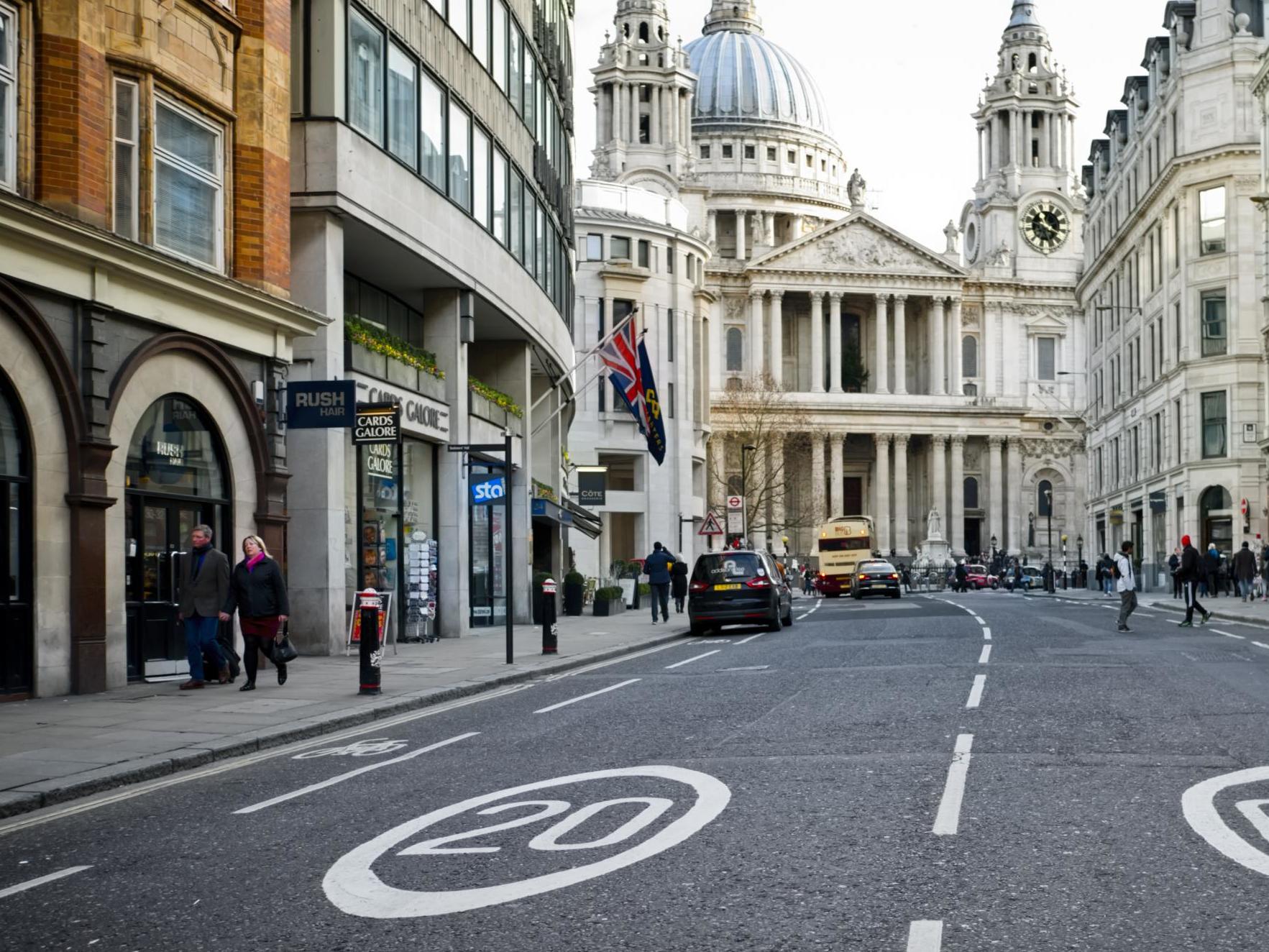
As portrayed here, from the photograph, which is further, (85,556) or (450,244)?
(450,244)

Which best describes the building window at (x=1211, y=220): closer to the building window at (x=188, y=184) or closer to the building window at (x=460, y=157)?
the building window at (x=460, y=157)

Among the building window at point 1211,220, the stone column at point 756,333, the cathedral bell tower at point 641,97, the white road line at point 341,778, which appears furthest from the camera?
the cathedral bell tower at point 641,97

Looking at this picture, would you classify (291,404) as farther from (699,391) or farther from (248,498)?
(699,391)

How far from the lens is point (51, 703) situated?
53.5ft

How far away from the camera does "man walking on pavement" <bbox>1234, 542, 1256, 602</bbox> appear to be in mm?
46031

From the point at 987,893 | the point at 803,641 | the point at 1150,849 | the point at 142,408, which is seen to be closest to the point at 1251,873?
the point at 1150,849

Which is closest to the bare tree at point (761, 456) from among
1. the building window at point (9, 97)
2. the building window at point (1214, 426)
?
the building window at point (1214, 426)

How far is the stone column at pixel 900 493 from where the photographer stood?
394ft

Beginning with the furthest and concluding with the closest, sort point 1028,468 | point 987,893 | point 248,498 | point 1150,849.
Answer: point 1028,468, point 248,498, point 1150,849, point 987,893

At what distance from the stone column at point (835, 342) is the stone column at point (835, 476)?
144 inches

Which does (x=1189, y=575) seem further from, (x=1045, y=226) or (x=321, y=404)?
(x=1045, y=226)

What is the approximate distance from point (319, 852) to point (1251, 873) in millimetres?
4528

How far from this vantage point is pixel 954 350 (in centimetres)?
12244

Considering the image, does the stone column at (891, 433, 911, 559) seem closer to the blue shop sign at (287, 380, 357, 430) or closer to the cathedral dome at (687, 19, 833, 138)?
the cathedral dome at (687, 19, 833, 138)
